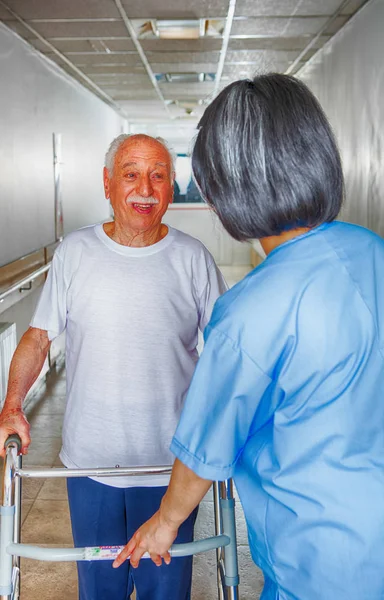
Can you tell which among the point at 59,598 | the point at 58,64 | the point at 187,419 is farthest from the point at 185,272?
the point at 58,64

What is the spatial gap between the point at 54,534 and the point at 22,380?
1755mm

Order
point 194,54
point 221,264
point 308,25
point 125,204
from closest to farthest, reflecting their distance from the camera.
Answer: point 125,204, point 308,25, point 194,54, point 221,264

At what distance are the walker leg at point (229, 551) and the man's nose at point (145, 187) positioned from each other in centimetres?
79

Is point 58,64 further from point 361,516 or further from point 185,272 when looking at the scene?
point 361,516

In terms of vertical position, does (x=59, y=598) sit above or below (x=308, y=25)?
below

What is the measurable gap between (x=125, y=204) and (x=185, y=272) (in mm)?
245

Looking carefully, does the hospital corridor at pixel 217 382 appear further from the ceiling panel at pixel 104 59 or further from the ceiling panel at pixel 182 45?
the ceiling panel at pixel 104 59

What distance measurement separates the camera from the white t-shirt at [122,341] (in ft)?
5.71

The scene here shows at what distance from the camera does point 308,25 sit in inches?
204

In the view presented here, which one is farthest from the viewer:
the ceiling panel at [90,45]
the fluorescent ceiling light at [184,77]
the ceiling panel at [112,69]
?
the fluorescent ceiling light at [184,77]

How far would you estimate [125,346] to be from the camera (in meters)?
1.74

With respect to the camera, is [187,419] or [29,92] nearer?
[187,419]

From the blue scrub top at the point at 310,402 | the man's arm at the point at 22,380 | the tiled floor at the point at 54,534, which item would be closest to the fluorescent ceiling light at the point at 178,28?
the tiled floor at the point at 54,534

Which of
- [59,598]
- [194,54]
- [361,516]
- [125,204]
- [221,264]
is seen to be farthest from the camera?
[221,264]
